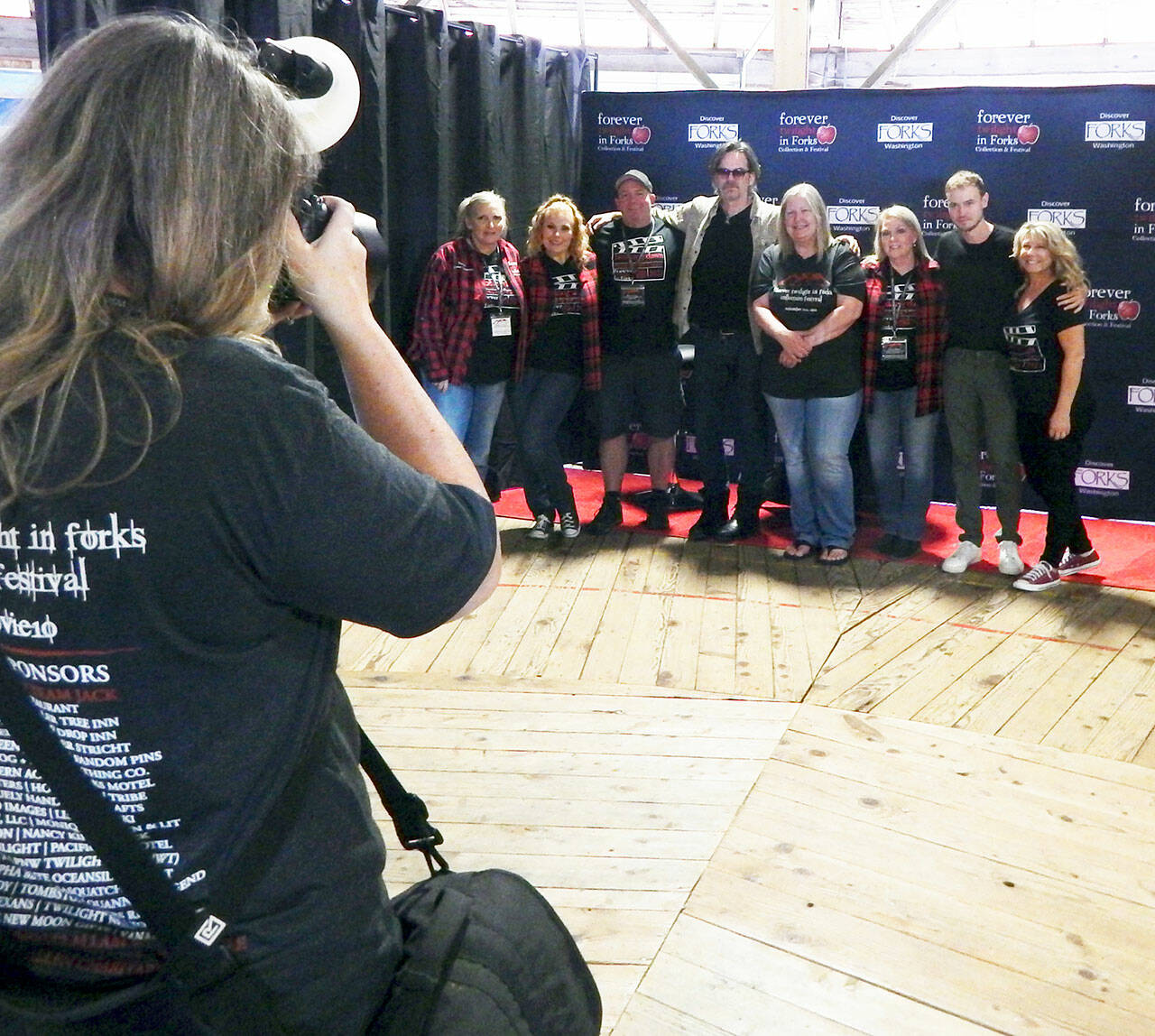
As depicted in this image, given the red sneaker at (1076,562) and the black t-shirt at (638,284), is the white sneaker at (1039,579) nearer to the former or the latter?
the red sneaker at (1076,562)

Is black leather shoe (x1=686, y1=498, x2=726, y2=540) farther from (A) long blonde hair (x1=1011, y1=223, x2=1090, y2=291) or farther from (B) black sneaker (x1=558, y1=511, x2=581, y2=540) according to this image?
(A) long blonde hair (x1=1011, y1=223, x2=1090, y2=291)

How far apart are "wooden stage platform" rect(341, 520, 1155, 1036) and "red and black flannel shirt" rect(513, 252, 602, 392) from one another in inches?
45.4

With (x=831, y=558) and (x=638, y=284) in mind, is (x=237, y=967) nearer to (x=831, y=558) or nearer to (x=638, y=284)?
(x=831, y=558)

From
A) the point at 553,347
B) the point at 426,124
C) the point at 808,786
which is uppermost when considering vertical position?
the point at 426,124

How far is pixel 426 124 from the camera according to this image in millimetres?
5422

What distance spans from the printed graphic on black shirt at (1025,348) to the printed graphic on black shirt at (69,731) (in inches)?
172

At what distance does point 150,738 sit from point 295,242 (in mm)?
401

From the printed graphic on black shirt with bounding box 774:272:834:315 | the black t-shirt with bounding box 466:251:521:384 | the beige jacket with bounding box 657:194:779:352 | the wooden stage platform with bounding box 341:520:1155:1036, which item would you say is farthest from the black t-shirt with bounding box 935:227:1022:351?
the black t-shirt with bounding box 466:251:521:384

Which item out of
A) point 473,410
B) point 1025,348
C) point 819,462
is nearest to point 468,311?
point 473,410

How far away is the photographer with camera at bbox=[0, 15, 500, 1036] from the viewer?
79cm

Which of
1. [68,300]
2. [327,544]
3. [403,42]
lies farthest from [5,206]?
[403,42]

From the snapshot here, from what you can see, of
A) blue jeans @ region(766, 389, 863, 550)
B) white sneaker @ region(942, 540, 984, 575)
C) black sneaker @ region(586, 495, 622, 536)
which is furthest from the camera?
black sneaker @ region(586, 495, 622, 536)

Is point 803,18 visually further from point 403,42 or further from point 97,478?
point 97,478

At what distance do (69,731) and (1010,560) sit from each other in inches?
177
